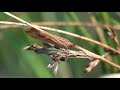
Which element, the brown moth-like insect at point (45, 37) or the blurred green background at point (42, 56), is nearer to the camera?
the brown moth-like insect at point (45, 37)

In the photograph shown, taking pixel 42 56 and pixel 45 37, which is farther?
pixel 42 56

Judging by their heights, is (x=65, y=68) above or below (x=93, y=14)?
below

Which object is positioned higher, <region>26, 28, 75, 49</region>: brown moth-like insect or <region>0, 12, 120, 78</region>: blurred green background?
<region>26, 28, 75, 49</region>: brown moth-like insect

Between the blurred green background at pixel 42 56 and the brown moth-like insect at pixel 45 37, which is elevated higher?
the brown moth-like insect at pixel 45 37

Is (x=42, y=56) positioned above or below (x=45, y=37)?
below
